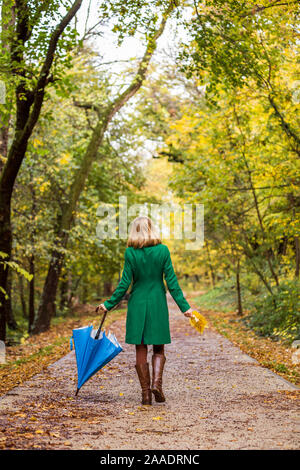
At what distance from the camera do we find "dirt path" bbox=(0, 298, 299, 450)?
13.1ft

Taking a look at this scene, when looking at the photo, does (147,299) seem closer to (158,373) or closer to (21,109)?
(158,373)

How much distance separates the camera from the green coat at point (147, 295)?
5.61 m

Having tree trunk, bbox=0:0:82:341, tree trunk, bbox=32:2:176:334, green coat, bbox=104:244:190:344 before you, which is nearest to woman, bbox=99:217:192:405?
green coat, bbox=104:244:190:344

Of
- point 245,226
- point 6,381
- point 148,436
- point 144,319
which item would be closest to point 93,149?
point 245,226

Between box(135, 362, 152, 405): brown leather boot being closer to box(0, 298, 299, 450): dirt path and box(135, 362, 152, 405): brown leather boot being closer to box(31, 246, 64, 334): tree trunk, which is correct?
box(0, 298, 299, 450): dirt path

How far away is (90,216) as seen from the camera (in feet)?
57.2

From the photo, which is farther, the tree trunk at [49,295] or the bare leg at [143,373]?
the tree trunk at [49,295]

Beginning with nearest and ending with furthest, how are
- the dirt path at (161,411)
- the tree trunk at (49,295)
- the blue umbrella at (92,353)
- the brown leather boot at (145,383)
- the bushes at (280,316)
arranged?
1. the dirt path at (161,411)
2. the brown leather boot at (145,383)
3. the blue umbrella at (92,353)
4. the bushes at (280,316)
5. the tree trunk at (49,295)

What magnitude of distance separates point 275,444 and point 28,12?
7.72m

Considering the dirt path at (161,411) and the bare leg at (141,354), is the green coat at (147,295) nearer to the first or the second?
the bare leg at (141,354)

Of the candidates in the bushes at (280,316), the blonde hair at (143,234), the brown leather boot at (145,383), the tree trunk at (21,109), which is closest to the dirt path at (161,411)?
the brown leather boot at (145,383)

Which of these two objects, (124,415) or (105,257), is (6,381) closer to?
(124,415)

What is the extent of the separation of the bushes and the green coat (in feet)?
16.3

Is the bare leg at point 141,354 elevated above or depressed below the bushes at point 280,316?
above
